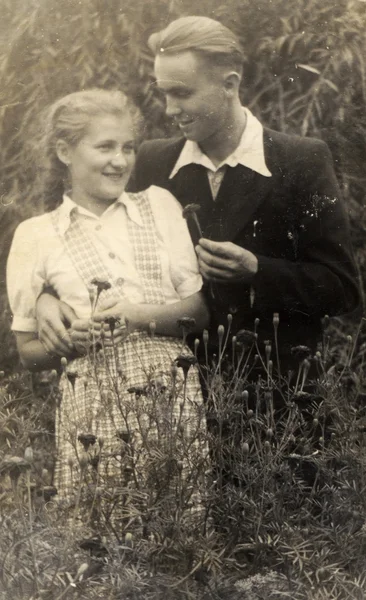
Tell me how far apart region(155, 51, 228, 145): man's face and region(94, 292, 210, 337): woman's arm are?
894 mm

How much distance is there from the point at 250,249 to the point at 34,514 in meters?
1.76

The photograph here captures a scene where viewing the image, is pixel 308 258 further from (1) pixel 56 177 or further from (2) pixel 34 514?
(2) pixel 34 514

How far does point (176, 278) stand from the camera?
4988mm

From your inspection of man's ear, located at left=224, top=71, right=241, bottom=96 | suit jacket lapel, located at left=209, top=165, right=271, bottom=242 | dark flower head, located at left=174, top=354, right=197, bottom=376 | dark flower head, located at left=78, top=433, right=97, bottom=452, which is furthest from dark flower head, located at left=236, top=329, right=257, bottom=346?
man's ear, located at left=224, top=71, right=241, bottom=96

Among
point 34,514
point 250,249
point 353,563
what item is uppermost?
point 250,249

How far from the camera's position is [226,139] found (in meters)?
5.10

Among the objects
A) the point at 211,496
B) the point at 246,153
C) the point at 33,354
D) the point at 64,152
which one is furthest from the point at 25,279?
the point at 211,496

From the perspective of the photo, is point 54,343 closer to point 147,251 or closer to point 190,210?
point 147,251

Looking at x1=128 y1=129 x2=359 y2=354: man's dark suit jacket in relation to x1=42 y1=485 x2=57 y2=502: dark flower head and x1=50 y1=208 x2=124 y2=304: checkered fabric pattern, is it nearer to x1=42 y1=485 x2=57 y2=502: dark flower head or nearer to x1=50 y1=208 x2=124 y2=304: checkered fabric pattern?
x1=50 y1=208 x2=124 y2=304: checkered fabric pattern

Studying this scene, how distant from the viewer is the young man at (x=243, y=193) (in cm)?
501

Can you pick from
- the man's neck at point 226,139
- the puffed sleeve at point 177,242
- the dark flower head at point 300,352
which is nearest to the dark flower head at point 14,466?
the puffed sleeve at point 177,242

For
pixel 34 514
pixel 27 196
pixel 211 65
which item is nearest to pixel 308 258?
pixel 211 65

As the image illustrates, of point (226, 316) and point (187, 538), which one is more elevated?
point (226, 316)

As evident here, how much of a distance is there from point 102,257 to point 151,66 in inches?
42.0
